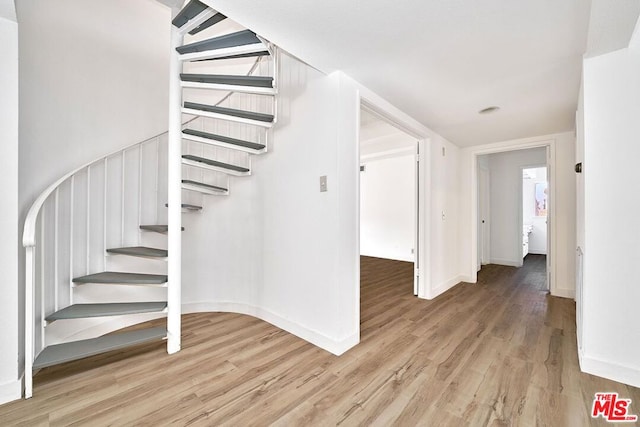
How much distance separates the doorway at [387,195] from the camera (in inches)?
226

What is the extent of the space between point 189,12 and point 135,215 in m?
1.91

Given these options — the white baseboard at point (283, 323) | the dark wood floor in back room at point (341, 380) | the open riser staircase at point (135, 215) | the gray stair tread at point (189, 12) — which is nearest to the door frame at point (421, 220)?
the dark wood floor in back room at point (341, 380)

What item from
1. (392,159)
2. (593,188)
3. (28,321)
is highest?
(392,159)

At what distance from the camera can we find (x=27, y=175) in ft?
6.22

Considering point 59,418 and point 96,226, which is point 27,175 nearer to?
point 96,226

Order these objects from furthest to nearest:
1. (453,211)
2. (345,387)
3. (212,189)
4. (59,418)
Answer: (453,211)
(212,189)
(345,387)
(59,418)

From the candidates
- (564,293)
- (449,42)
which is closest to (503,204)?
(564,293)

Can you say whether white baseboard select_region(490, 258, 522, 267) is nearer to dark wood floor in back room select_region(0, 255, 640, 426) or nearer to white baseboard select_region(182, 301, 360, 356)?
dark wood floor in back room select_region(0, 255, 640, 426)

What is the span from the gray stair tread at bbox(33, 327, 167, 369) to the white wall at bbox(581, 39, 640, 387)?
314 cm

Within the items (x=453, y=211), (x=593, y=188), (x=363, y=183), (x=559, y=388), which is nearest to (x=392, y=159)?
(x=363, y=183)

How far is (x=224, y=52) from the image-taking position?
1917 mm

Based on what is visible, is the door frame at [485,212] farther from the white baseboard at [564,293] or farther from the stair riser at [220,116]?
the stair riser at [220,116]

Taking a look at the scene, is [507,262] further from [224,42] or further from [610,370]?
[224,42]

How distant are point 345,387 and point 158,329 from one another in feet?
5.11
